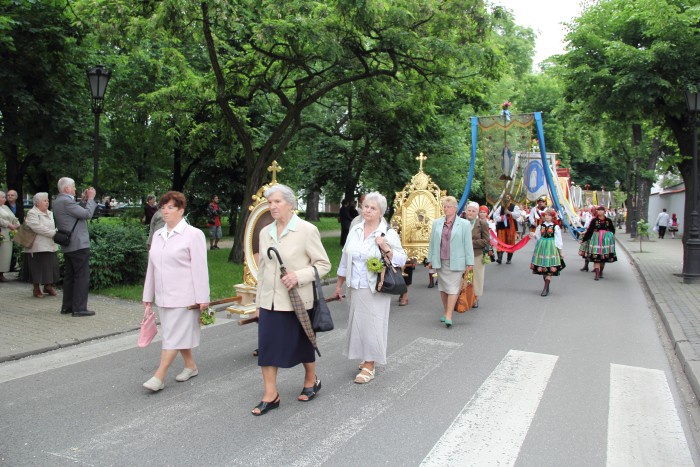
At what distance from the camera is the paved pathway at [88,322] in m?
6.61

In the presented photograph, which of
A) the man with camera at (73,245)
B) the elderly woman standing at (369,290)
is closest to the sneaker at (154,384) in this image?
the elderly woman standing at (369,290)

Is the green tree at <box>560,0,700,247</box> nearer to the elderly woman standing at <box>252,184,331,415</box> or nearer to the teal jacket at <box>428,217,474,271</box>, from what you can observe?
the teal jacket at <box>428,217,474,271</box>

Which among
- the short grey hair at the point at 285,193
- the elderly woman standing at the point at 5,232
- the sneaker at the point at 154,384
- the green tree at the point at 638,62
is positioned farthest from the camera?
the green tree at the point at 638,62

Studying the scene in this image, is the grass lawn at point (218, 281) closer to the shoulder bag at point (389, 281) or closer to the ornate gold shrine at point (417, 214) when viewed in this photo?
the ornate gold shrine at point (417, 214)

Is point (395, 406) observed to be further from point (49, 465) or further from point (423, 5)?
point (423, 5)

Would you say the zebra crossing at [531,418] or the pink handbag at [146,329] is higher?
the pink handbag at [146,329]

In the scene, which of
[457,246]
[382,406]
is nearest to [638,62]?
[457,246]

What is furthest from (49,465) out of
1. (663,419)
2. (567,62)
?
(567,62)

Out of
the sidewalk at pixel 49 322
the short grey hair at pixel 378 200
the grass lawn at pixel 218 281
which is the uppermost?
the short grey hair at pixel 378 200

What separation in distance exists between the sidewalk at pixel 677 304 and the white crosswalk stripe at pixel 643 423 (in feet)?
1.42

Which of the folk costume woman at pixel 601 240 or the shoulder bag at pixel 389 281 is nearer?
the shoulder bag at pixel 389 281

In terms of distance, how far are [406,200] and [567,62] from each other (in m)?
6.02

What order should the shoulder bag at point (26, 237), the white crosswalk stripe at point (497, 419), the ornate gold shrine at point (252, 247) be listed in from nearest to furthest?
the white crosswalk stripe at point (497, 419) < the ornate gold shrine at point (252, 247) < the shoulder bag at point (26, 237)

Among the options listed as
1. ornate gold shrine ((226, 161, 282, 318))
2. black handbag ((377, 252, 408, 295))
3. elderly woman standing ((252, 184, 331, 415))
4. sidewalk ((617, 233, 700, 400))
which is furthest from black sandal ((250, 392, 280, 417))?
sidewalk ((617, 233, 700, 400))
